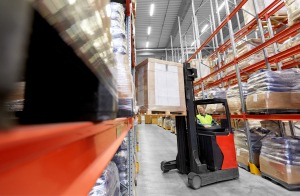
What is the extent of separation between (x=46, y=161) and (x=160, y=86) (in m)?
3.30

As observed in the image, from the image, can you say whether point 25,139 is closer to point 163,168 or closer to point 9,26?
point 9,26

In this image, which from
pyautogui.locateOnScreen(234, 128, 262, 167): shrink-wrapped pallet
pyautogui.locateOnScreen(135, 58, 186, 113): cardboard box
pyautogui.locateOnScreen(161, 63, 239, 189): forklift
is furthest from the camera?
pyautogui.locateOnScreen(234, 128, 262, 167): shrink-wrapped pallet

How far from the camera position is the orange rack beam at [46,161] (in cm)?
19

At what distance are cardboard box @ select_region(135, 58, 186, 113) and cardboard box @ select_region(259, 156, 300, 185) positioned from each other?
1821 millimetres

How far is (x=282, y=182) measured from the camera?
3334 millimetres

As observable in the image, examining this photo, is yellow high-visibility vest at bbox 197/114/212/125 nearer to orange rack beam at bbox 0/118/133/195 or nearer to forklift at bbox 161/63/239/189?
forklift at bbox 161/63/239/189

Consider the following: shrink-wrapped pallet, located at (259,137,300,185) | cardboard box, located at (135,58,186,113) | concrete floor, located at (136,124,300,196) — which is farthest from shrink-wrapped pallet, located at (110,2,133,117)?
shrink-wrapped pallet, located at (259,137,300,185)

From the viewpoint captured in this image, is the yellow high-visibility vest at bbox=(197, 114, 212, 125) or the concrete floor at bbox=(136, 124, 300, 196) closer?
the concrete floor at bbox=(136, 124, 300, 196)

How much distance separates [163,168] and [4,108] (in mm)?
4617

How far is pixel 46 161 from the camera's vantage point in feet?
0.93

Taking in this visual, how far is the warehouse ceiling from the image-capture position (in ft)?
38.7

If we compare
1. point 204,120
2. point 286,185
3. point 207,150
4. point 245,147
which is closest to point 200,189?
point 207,150

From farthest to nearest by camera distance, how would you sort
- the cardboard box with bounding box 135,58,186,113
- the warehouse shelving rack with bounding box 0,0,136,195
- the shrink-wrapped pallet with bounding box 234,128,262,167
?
the shrink-wrapped pallet with bounding box 234,128,262,167, the cardboard box with bounding box 135,58,186,113, the warehouse shelving rack with bounding box 0,0,136,195

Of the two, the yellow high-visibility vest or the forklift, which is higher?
the yellow high-visibility vest
